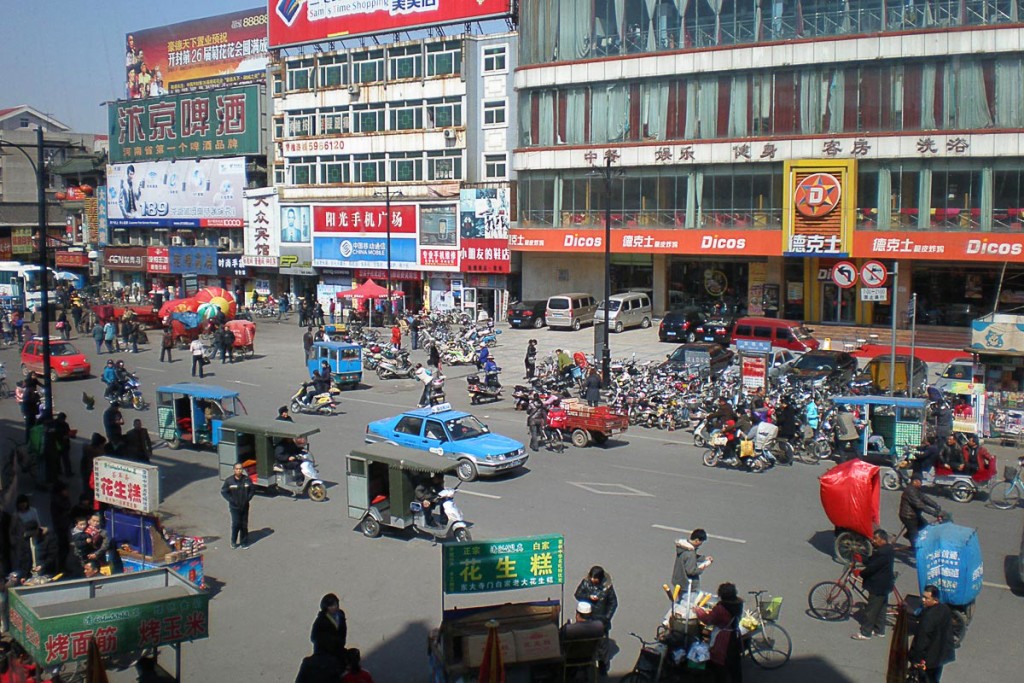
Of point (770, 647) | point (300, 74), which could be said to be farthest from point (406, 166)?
point (770, 647)

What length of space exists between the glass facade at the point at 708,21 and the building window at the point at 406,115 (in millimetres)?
8748

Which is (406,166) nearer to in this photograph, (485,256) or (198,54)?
(485,256)

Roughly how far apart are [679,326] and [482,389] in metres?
12.9

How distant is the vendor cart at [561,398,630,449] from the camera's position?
73.5 ft

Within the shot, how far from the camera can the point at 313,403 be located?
26.8m

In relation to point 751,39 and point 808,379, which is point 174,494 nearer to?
point 808,379

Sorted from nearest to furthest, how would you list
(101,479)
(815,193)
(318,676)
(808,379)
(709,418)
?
(318,676) < (101,479) < (709,418) < (808,379) < (815,193)

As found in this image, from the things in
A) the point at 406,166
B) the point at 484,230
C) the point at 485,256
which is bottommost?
the point at 485,256

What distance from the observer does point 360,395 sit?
30188mm

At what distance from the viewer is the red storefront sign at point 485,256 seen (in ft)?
160

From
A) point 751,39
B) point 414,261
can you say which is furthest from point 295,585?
point 414,261

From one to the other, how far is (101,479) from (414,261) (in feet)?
125

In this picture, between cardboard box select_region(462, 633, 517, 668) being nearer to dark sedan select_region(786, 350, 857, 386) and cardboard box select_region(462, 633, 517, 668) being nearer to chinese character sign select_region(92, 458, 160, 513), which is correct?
chinese character sign select_region(92, 458, 160, 513)

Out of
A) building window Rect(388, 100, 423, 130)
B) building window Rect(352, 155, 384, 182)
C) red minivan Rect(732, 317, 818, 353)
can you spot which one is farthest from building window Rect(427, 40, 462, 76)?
red minivan Rect(732, 317, 818, 353)
